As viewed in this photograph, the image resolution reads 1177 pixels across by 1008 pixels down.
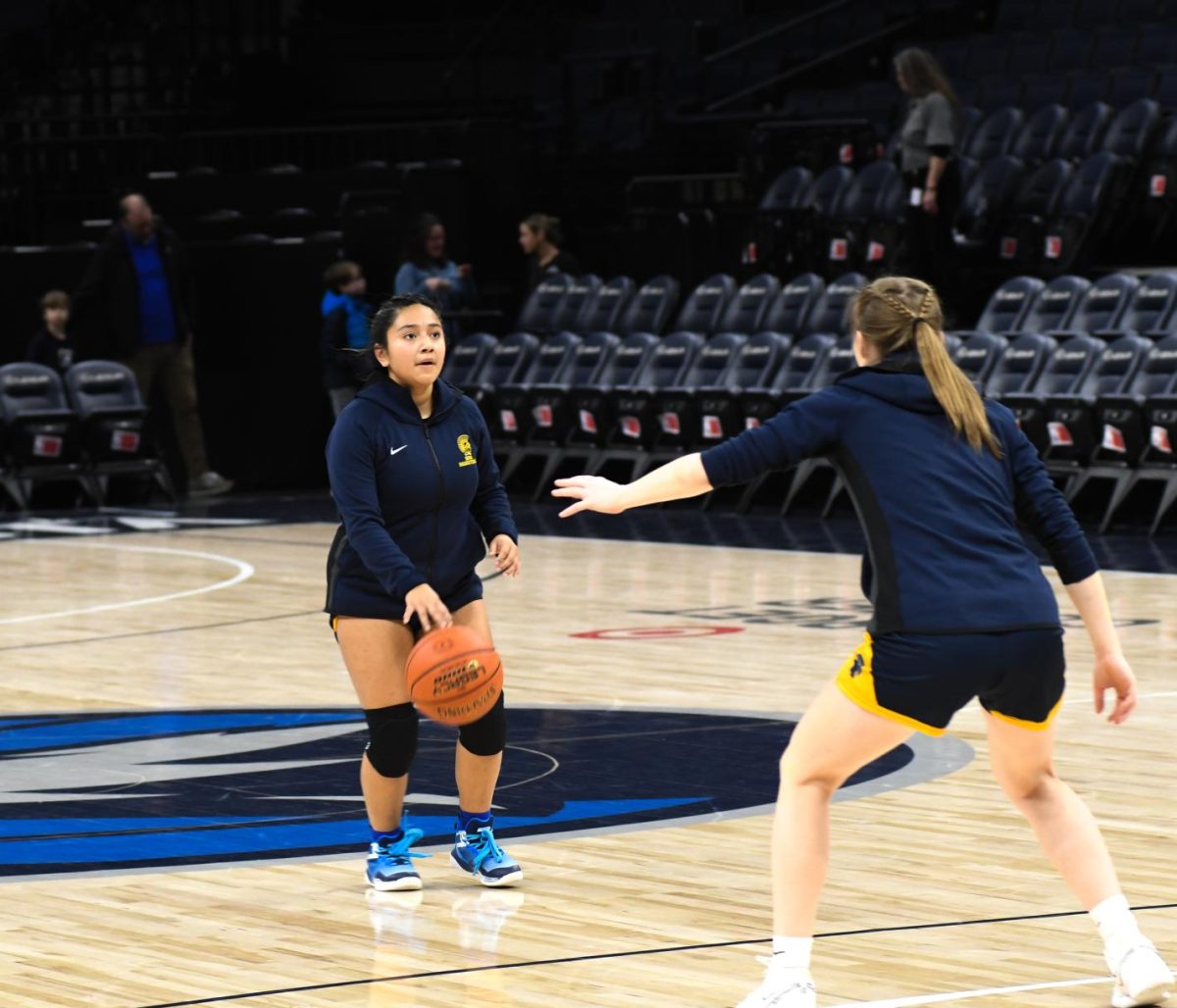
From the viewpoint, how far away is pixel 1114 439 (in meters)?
14.1

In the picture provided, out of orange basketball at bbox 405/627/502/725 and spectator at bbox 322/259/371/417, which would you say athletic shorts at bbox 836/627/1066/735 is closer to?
orange basketball at bbox 405/627/502/725

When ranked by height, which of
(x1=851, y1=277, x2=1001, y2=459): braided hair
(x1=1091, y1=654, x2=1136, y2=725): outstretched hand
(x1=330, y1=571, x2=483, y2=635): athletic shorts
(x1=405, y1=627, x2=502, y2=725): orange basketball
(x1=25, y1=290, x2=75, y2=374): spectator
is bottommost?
(x1=25, y1=290, x2=75, y2=374): spectator

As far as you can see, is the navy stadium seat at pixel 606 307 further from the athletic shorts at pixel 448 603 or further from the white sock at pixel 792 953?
the white sock at pixel 792 953

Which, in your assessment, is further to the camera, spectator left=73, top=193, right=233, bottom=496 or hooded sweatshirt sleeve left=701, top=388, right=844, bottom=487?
spectator left=73, top=193, right=233, bottom=496

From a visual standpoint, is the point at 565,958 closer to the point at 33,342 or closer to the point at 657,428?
the point at 657,428

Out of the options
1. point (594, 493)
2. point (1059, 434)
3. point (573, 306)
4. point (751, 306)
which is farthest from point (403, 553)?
point (573, 306)

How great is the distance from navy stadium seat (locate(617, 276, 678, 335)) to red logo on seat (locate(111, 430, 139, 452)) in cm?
378

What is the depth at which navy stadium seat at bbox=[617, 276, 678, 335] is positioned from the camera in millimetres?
17984

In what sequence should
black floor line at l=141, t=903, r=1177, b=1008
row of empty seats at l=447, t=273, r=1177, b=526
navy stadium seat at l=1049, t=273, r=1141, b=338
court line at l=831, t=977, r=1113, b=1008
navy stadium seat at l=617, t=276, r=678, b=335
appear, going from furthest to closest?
navy stadium seat at l=617, t=276, r=678, b=335
navy stadium seat at l=1049, t=273, r=1141, b=338
row of empty seats at l=447, t=273, r=1177, b=526
black floor line at l=141, t=903, r=1177, b=1008
court line at l=831, t=977, r=1113, b=1008

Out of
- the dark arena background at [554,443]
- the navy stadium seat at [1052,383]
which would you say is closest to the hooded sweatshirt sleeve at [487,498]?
the dark arena background at [554,443]

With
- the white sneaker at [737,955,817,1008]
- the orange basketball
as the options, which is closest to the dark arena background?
the white sneaker at [737,955,817,1008]

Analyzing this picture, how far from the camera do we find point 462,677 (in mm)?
5430

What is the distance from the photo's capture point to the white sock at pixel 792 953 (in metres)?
4.32

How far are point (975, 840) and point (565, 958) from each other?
161cm
